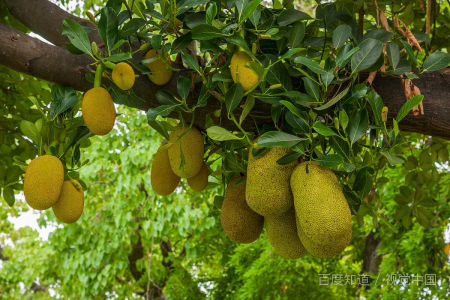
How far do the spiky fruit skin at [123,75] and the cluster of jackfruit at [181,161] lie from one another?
133 mm

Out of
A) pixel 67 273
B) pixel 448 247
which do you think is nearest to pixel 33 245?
pixel 67 273

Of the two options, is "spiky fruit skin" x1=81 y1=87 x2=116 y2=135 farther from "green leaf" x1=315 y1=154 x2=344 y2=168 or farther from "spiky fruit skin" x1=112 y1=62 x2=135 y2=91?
"green leaf" x1=315 y1=154 x2=344 y2=168

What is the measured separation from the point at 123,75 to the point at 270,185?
0.30m

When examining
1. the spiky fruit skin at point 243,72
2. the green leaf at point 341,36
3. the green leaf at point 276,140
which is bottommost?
the green leaf at point 276,140

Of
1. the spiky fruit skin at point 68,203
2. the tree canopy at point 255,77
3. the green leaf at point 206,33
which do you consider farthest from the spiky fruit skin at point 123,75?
the spiky fruit skin at point 68,203

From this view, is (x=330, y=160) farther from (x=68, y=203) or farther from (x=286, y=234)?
(x=68, y=203)

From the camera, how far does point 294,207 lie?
83cm

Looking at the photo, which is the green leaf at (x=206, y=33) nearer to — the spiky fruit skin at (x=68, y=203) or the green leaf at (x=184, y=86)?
the green leaf at (x=184, y=86)

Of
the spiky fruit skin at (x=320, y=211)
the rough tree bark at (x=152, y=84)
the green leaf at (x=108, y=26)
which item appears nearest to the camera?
the spiky fruit skin at (x=320, y=211)

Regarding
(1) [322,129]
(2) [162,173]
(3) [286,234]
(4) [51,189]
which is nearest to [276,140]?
(1) [322,129]

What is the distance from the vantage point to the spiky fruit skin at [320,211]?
735 millimetres

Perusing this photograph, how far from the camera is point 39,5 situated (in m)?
1.22

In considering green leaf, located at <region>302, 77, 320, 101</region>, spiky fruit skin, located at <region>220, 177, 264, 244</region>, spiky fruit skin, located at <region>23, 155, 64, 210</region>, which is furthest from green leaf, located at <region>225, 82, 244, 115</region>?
spiky fruit skin, located at <region>23, 155, 64, 210</region>

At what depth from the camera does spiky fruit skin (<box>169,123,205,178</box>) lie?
0.91 m
